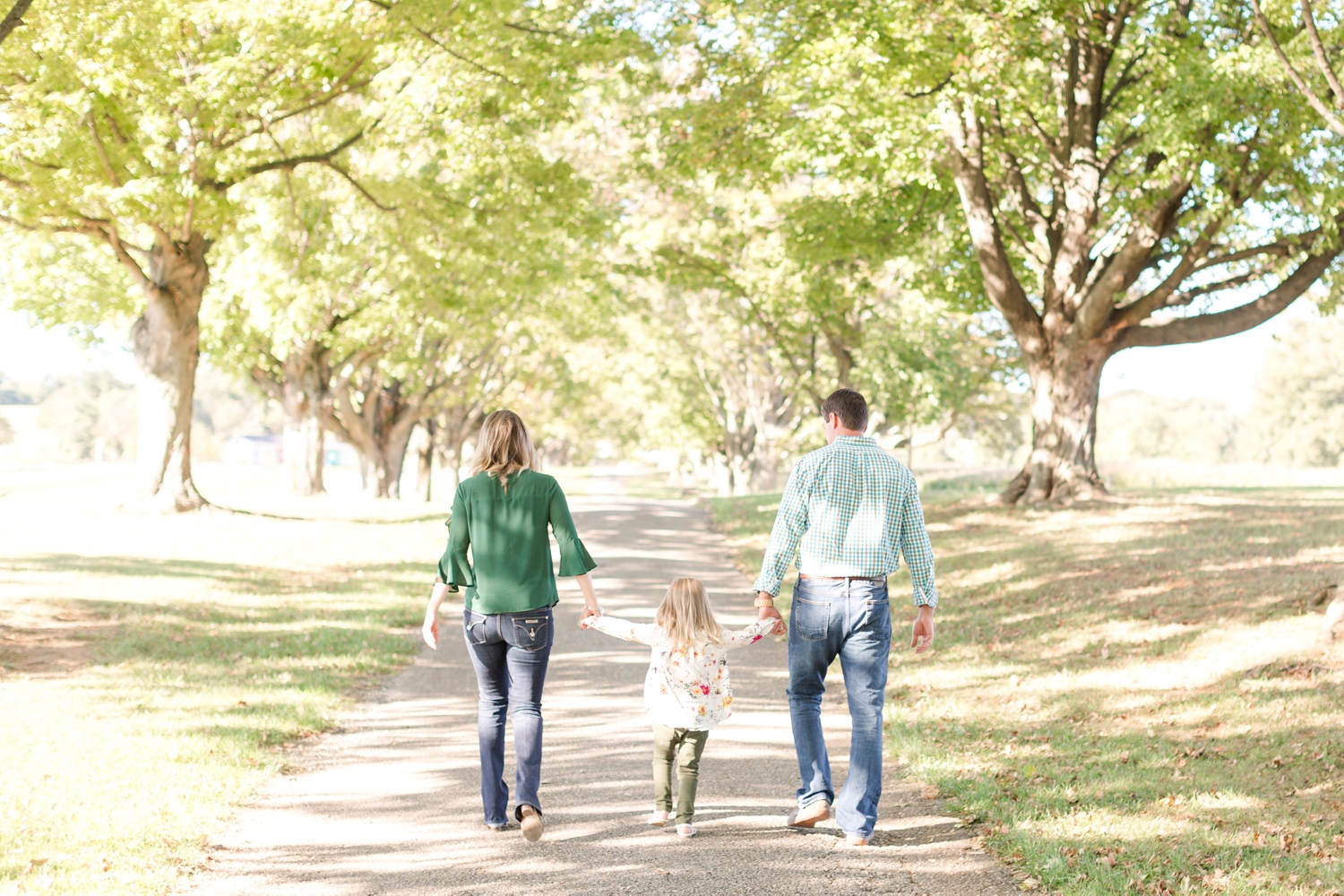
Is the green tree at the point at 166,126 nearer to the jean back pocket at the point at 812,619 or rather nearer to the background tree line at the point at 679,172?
the background tree line at the point at 679,172

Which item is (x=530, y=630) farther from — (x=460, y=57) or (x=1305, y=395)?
(x=1305, y=395)

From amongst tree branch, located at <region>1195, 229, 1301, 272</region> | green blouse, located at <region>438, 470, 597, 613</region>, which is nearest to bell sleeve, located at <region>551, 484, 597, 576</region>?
green blouse, located at <region>438, 470, 597, 613</region>

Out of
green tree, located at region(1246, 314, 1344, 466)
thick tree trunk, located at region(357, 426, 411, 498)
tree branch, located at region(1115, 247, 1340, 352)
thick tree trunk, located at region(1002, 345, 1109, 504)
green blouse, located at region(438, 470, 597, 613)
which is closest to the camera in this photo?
green blouse, located at region(438, 470, 597, 613)

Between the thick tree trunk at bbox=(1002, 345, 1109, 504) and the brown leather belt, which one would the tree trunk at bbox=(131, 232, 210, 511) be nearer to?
the thick tree trunk at bbox=(1002, 345, 1109, 504)

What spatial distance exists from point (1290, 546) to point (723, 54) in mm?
9641

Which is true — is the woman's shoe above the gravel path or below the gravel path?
above

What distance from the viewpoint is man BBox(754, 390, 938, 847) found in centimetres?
516

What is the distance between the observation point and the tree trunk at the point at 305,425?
31672 millimetres

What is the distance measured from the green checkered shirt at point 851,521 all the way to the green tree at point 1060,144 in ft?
30.1

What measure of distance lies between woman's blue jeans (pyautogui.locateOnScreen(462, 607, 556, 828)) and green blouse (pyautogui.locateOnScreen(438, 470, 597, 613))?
0.08 m

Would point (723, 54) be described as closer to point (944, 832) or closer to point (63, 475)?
point (944, 832)

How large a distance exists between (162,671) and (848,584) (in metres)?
6.12

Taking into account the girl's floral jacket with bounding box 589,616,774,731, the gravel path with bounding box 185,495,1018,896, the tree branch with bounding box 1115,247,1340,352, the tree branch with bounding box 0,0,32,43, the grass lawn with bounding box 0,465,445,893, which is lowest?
the gravel path with bounding box 185,495,1018,896

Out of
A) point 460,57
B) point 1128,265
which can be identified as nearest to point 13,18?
point 460,57
